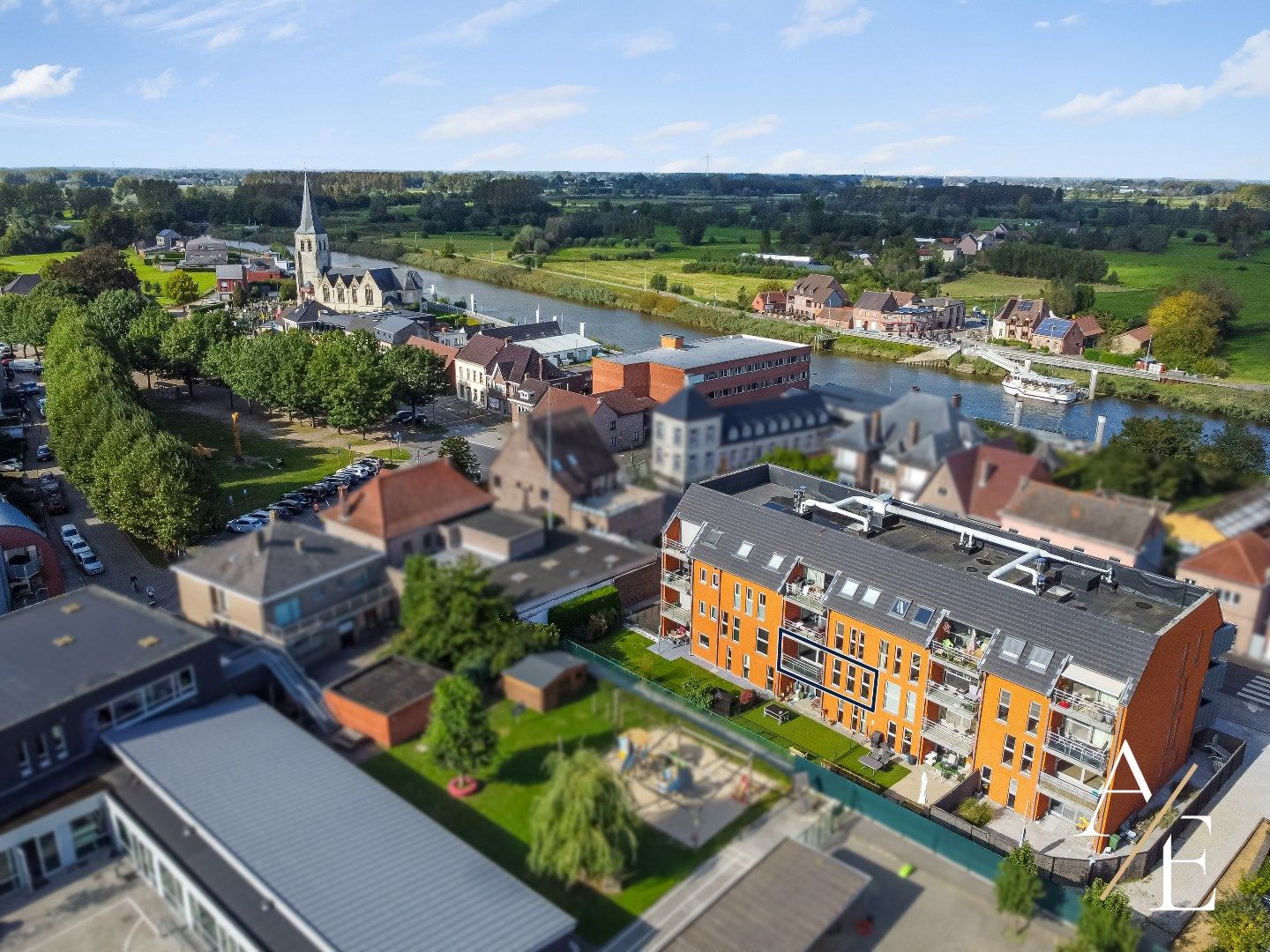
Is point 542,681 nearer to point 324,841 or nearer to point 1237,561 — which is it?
point 324,841

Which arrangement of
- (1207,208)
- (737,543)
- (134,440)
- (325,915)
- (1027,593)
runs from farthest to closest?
(1207,208)
(134,440)
(737,543)
(1027,593)
(325,915)

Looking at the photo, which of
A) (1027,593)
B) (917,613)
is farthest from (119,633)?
(1027,593)

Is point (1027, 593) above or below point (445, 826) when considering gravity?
above

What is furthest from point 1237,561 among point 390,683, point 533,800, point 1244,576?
point 390,683

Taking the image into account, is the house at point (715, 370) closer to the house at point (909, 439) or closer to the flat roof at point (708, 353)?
the flat roof at point (708, 353)

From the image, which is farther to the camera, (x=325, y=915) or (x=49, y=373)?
(x=49, y=373)

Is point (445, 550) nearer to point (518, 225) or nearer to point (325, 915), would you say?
point (325, 915)

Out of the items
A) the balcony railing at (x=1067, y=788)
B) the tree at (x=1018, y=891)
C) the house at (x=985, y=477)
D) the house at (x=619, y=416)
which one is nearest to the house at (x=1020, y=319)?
the balcony railing at (x=1067, y=788)
